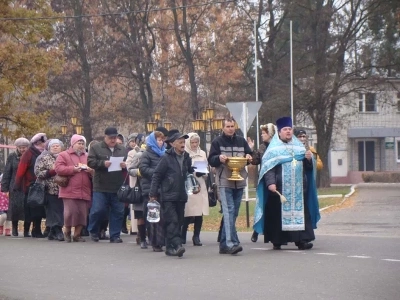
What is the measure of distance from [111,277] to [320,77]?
117 feet

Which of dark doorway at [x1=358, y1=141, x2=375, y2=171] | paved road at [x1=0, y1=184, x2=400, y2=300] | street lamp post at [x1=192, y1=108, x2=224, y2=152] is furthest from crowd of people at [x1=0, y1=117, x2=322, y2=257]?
dark doorway at [x1=358, y1=141, x2=375, y2=171]

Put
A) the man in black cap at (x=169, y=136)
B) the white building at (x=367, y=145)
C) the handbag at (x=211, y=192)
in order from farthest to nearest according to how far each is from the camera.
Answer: the white building at (x=367, y=145)
the handbag at (x=211, y=192)
the man in black cap at (x=169, y=136)

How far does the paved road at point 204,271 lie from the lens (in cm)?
997

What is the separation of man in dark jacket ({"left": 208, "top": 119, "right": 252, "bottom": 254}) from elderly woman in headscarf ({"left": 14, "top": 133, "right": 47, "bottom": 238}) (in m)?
5.24

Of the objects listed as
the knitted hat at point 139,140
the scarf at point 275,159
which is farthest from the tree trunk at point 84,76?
the scarf at point 275,159

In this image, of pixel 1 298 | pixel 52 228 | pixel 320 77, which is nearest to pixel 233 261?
pixel 1 298

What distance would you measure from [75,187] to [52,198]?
81cm

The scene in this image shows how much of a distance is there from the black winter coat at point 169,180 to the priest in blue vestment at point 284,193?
4.07ft

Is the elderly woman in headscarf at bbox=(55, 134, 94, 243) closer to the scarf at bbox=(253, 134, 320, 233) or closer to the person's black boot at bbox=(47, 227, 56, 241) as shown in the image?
the person's black boot at bbox=(47, 227, 56, 241)

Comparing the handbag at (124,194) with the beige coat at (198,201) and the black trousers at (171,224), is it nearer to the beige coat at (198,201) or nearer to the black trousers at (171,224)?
the beige coat at (198,201)

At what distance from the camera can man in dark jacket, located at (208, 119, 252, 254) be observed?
1330cm

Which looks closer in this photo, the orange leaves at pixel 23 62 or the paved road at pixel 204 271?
the paved road at pixel 204 271

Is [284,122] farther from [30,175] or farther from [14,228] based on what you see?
[14,228]

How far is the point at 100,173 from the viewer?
53.2 ft
